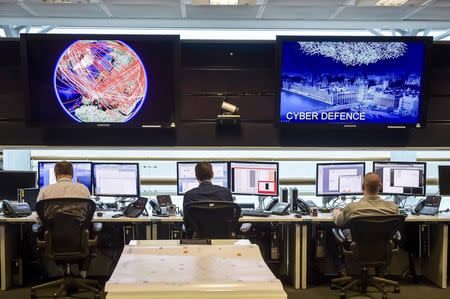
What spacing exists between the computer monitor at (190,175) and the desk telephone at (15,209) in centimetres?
145

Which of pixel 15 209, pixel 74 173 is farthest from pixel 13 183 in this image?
pixel 74 173

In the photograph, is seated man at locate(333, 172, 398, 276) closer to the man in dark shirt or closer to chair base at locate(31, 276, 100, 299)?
the man in dark shirt

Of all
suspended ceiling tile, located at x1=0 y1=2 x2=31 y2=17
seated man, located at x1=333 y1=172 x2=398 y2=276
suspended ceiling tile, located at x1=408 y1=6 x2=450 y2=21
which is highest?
suspended ceiling tile, located at x1=408 y1=6 x2=450 y2=21

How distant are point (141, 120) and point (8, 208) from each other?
4.80 feet

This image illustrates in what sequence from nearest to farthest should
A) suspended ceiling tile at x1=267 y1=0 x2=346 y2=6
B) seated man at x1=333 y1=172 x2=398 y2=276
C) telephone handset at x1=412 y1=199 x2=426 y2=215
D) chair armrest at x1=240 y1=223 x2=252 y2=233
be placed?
seated man at x1=333 y1=172 x2=398 y2=276
chair armrest at x1=240 y1=223 x2=252 y2=233
telephone handset at x1=412 y1=199 x2=426 y2=215
suspended ceiling tile at x1=267 y1=0 x2=346 y2=6

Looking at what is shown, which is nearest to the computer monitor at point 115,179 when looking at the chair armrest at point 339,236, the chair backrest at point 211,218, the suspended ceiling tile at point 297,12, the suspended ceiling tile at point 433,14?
the chair backrest at point 211,218

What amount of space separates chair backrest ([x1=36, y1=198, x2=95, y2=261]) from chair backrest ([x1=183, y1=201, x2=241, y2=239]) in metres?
0.83

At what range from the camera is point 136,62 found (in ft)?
14.9

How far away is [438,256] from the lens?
4.59m

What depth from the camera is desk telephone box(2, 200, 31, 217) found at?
14.4 ft

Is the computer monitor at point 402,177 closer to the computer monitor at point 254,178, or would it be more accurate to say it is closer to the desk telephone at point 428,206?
the desk telephone at point 428,206

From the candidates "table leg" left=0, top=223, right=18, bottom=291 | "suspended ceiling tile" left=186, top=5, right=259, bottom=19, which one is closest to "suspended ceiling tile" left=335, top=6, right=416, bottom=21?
"suspended ceiling tile" left=186, top=5, right=259, bottom=19

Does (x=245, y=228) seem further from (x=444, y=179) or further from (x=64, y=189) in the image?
(x=444, y=179)

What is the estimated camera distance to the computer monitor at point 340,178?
4797 millimetres
